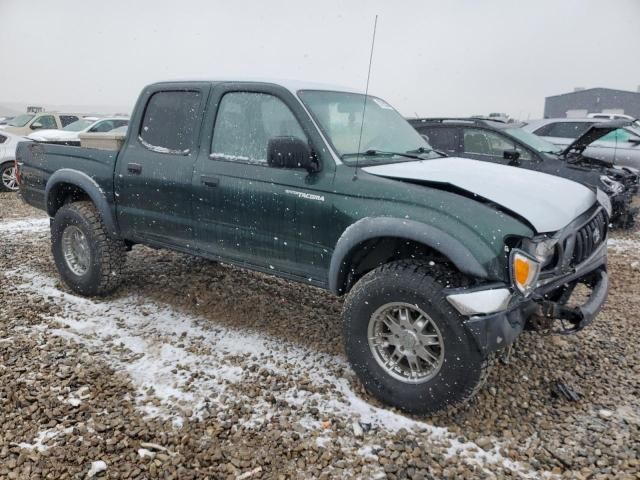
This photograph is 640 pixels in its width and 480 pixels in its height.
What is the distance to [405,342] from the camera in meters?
2.96

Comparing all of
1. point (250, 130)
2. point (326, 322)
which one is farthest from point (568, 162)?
point (250, 130)

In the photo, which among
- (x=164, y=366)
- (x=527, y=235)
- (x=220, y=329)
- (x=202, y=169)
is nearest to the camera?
(x=527, y=235)

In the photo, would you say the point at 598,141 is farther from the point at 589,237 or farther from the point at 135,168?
the point at 135,168

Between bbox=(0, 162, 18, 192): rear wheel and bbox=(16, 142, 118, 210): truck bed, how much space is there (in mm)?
6740

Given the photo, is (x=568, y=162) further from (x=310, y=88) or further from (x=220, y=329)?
(x=220, y=329)

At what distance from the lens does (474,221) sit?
2.73 meters

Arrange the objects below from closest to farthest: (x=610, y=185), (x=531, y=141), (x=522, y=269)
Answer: (x=522, y=269), (x=610, y=185), (x=531, y=141)

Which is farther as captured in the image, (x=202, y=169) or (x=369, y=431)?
(x=202, y=169)

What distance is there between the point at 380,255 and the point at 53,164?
11.3 ft

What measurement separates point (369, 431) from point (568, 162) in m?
5.95

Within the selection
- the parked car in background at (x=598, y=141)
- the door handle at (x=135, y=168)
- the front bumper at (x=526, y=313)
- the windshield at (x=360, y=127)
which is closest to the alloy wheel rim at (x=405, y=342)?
the front bumper at (x=526, y=313)

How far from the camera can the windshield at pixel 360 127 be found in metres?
3.42

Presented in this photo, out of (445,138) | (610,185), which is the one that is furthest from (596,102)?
(445,138)

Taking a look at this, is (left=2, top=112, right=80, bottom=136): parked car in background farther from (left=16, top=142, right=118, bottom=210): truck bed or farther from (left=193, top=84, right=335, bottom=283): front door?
(left=193, top=84, right=335, bottom=283): front door
